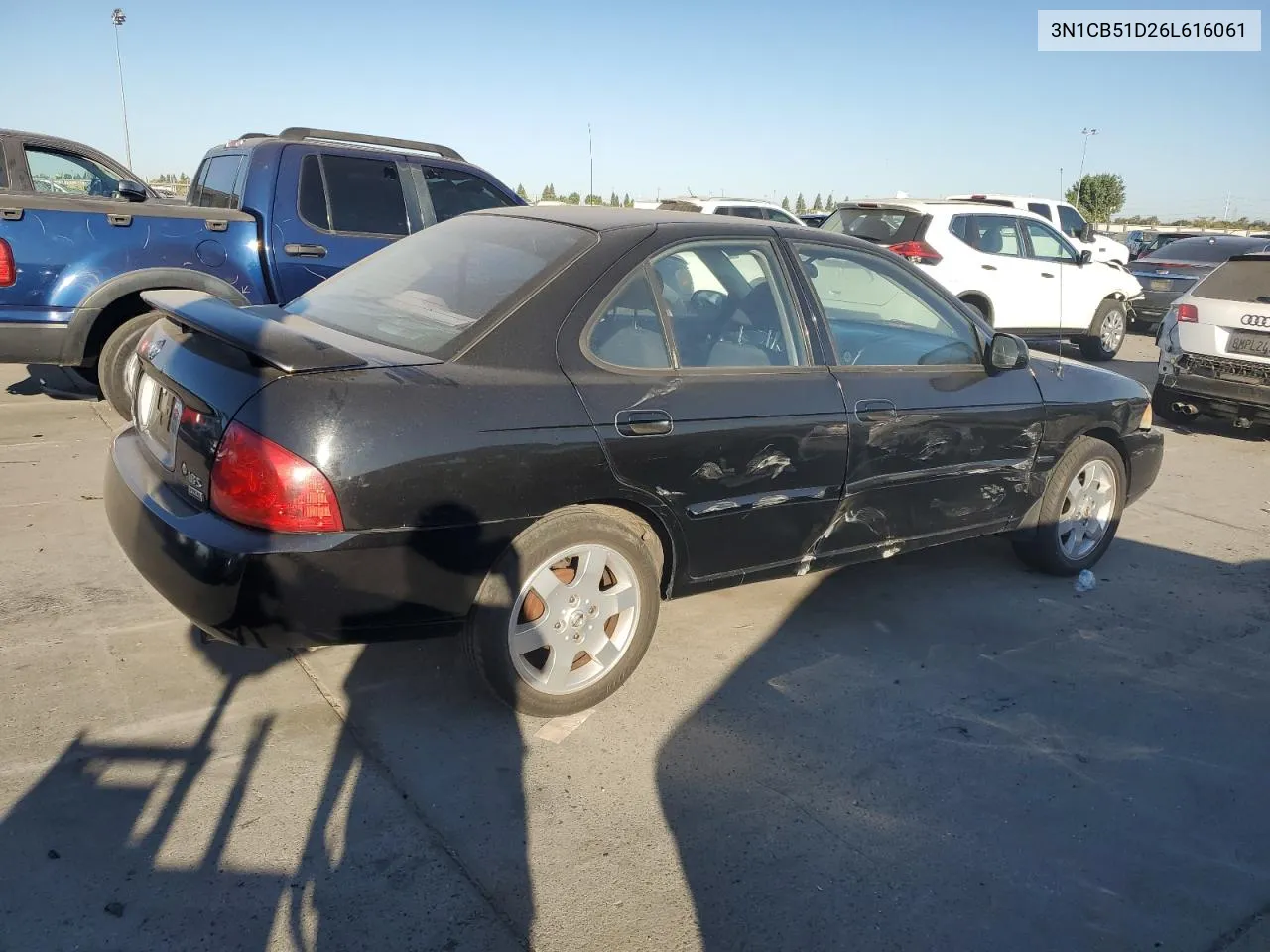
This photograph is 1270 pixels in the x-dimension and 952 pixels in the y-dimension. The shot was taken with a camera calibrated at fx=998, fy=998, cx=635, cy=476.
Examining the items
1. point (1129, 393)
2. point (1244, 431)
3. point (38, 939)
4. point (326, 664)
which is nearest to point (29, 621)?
point (326, 664)

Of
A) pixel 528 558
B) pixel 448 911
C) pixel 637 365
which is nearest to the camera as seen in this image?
pixel 448 911

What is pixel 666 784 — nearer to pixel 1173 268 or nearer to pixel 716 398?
pixel 716 398

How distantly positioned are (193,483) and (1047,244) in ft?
36.4

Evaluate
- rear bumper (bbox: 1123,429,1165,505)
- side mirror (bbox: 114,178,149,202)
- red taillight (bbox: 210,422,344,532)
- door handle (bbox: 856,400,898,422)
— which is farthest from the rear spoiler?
rear bumper (bbox: 1123,429,1165,505)

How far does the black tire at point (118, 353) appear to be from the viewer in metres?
6.19

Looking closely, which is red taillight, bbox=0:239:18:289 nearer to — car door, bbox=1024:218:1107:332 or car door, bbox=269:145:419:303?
car door, bbox=269:145:419:303

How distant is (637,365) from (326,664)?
5.13 ft

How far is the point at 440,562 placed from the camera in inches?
116

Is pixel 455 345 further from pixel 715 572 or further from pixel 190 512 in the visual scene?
pixel 715 572

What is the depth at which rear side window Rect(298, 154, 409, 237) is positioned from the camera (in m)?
6.82

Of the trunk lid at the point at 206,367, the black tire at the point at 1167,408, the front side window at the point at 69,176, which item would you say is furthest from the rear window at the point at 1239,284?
the front side window at the point at 69,176

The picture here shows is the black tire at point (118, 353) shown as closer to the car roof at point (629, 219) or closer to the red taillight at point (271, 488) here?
the car roof at point (629, 219)

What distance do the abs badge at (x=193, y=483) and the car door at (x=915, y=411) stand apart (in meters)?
2.26

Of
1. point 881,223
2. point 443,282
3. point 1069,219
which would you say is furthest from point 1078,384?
point 1069,219
